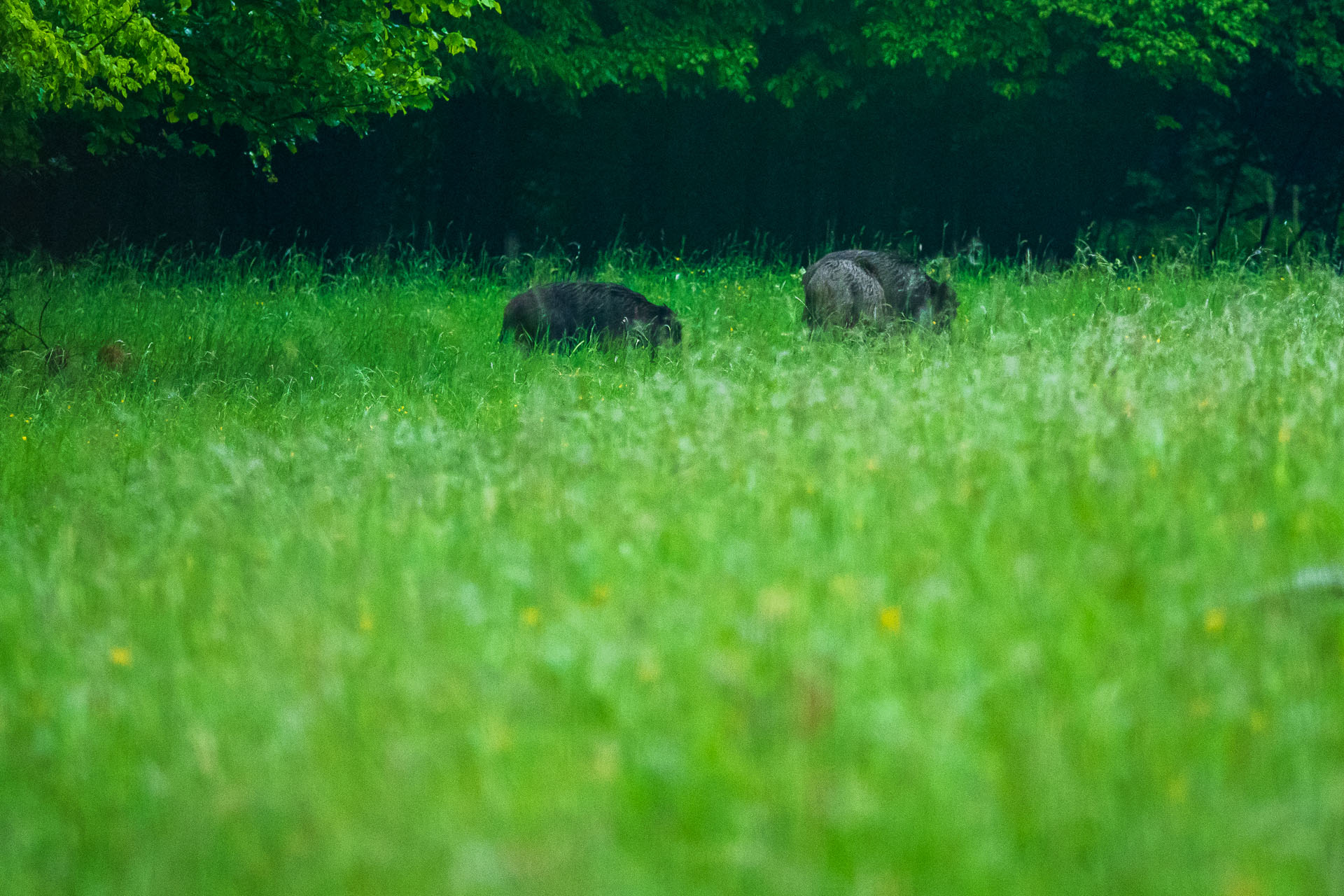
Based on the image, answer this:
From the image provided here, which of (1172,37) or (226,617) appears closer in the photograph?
(226,617)

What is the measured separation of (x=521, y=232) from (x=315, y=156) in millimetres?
3591

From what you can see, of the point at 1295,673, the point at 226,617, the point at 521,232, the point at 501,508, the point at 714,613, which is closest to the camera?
the point at 1295,673

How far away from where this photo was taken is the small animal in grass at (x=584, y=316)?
33.3 feet

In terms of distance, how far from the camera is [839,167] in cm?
2158

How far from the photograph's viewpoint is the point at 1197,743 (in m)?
2.35

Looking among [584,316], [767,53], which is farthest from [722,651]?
[767,53]

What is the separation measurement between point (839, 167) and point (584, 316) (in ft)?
40.4

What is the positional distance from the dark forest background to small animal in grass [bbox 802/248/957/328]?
31.6ft

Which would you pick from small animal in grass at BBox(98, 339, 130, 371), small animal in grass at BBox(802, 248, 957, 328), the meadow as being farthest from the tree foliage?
the meadow

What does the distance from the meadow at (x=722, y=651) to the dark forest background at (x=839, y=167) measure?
556 inches

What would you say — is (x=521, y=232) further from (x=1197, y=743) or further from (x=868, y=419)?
(x=1197, y=743)

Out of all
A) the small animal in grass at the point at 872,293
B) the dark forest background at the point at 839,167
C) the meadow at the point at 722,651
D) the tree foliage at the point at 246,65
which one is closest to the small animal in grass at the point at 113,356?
the tree foliage at the point at 246,65

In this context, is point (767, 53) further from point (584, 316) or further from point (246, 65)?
point (246, 65)

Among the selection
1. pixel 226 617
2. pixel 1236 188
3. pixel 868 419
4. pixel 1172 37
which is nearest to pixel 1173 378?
pixel 868 419
